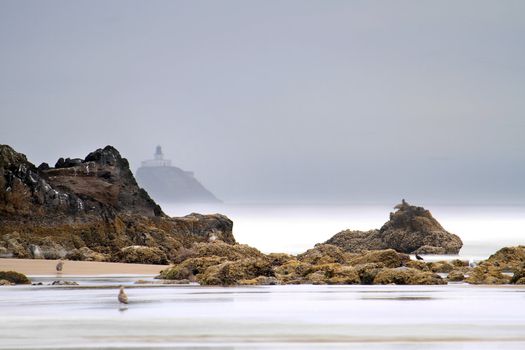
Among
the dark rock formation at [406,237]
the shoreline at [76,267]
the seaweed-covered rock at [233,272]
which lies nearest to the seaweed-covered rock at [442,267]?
the seaweed-covered rock at [233,272]

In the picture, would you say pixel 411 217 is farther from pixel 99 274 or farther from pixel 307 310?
pixel 307 310

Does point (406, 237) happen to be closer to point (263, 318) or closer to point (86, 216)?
point (86, 216)

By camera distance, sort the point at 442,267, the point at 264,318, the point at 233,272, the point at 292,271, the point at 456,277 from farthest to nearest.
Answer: the point at 442,267, the point at 292,271, the point at 456,277, the point at 233,272, the point at 264,318

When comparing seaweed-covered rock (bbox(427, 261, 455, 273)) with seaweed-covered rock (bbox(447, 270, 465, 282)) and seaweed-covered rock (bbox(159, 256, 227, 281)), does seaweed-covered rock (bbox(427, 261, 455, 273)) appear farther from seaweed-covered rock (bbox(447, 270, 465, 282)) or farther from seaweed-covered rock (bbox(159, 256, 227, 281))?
seaweed-covered rock (bbox(159, 256, 227, 281))

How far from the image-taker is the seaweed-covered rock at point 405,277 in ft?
105

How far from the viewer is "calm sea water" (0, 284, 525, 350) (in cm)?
1551

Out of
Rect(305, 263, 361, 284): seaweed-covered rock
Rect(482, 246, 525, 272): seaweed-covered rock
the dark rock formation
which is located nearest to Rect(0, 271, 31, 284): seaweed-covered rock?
Rect(305, 263, 361, 284): seaweed-covered rock

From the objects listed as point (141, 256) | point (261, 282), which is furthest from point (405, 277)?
point (141, 256)

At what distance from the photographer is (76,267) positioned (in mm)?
38938

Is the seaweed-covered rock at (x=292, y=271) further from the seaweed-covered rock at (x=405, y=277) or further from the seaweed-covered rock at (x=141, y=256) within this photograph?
the seaweed-covered rock at (x=141, y=256)

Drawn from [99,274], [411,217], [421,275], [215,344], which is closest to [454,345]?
[215,344]

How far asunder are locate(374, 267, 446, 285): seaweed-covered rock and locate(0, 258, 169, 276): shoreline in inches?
402

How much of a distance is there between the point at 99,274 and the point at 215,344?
22938mm

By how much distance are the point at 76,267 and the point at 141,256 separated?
4.86m
